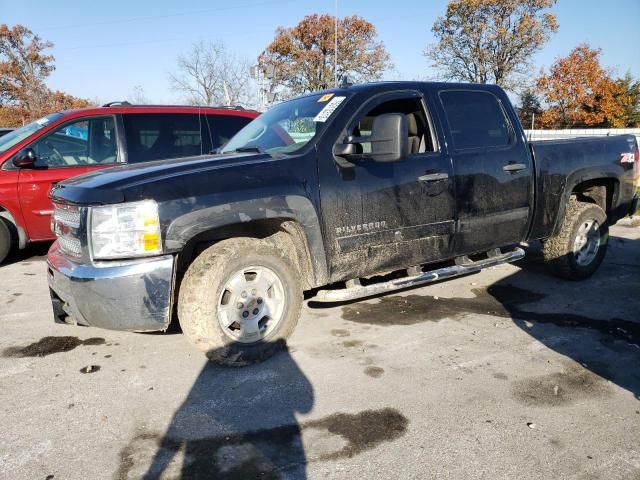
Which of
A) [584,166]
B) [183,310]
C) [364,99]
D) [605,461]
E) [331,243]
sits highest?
[364,99]

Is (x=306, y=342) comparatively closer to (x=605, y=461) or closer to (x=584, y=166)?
(x=605, y=461)

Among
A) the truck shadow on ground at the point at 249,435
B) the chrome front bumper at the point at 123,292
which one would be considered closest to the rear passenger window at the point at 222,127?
the chrome front bumper at the point at 123,292

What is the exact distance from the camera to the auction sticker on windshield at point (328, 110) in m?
3.75

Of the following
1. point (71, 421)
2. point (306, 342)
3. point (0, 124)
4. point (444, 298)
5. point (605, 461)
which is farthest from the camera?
point (0, 124)

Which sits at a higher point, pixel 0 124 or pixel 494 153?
pixel 0 124

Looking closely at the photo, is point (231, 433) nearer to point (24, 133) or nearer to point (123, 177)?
point (123, 177)

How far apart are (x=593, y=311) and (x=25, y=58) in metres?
44.0

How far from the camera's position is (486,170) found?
14.2 ft

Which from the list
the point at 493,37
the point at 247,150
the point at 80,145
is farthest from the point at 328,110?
the point at 493,37

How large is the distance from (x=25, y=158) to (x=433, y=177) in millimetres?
4691

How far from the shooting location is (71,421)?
274 cm

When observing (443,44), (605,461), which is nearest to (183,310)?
(605,461)

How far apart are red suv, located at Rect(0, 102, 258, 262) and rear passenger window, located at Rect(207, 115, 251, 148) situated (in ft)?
1.31

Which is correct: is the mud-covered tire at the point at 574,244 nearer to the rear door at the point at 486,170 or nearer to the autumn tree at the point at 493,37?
the rear door at the point at 486,170
